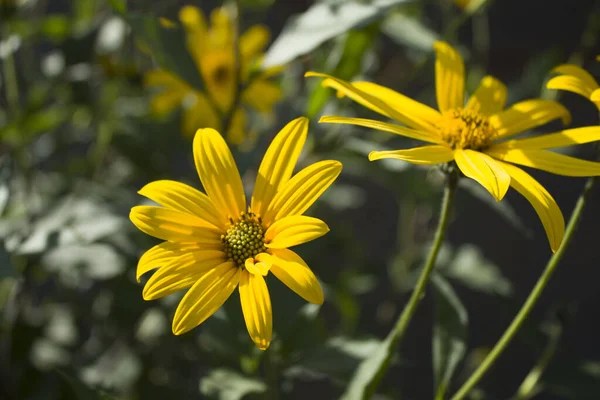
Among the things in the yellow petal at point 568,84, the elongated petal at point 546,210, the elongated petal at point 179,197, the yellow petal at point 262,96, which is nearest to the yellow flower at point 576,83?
the yellow petal at point 568,84

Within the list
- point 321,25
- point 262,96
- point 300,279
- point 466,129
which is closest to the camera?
point 300,279

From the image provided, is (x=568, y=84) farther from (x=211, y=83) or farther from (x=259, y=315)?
(x=211, y=83)

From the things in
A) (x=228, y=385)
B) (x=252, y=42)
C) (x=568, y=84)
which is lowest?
(x=228, y=385)

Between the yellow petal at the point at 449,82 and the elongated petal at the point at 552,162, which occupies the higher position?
the yellow petal at the point at 449,82

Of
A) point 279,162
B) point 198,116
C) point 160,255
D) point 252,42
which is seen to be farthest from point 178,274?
point 252,42

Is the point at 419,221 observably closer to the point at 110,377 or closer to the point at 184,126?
the point at 184,126

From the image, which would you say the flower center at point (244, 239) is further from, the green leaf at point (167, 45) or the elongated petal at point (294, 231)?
the green leaf at point (167, 45)
